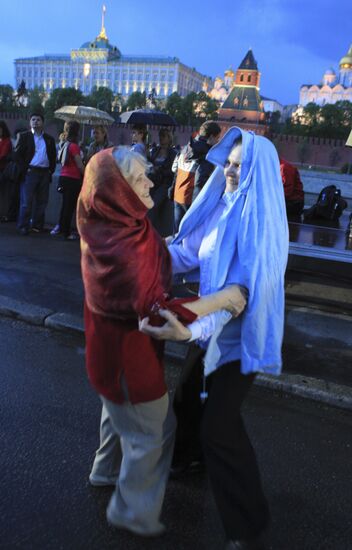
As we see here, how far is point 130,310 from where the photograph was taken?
1944 mm

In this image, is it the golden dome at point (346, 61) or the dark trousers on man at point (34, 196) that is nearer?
the dark trousers on man at point (34, 196)

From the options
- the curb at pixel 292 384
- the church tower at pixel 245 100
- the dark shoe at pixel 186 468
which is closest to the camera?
the dark shoe at pixel 186 468

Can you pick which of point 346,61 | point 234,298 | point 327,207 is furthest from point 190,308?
point 346,61

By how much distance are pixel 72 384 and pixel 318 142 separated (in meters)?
65.0

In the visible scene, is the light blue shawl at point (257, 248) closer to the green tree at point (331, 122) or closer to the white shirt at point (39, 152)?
the white shirt at point (39, 152)

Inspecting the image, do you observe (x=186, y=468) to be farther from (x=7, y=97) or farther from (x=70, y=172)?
(x=7, y=97)

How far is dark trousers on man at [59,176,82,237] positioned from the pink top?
2.8 inches

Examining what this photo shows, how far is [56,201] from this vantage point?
9.93 meters

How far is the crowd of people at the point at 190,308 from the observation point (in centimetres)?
191

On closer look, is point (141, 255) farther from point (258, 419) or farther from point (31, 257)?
point (31, 257)

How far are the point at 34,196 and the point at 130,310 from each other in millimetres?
7676

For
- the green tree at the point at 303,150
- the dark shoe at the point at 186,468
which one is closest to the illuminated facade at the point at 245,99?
the green tree at the point at 303,150

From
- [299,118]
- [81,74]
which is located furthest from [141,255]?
[81,74]

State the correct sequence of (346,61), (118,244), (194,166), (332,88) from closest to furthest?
(118,244), (194,166), (332,88), (346,61)
